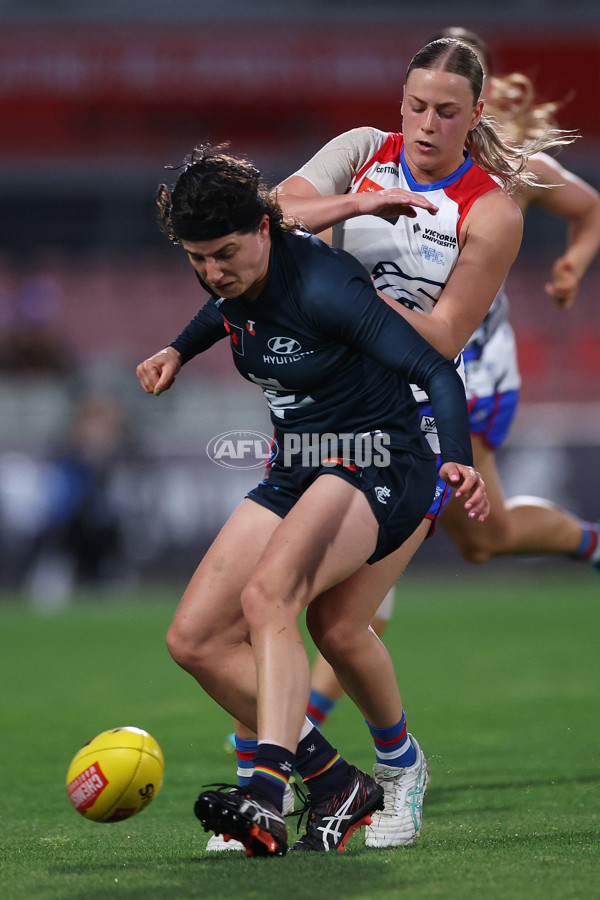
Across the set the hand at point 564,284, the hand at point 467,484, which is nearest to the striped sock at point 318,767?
the hand at point 467,484

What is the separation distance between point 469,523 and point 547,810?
1466 millimetres

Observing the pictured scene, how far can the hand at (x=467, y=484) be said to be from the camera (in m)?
3.39

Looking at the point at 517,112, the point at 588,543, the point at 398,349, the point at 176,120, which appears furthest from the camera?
the point at 176,120

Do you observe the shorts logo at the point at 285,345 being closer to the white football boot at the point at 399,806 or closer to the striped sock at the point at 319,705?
the white football boot at the point at 399,806

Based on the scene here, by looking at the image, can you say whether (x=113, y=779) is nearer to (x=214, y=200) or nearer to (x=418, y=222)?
(x=214, y=200)

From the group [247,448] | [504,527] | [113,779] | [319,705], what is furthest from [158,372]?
[504,527]

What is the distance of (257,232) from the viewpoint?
11.6 ft

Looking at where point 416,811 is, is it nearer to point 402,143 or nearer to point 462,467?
point 462,467

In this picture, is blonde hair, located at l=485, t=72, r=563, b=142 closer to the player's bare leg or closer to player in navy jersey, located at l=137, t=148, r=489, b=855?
the player's bare leg

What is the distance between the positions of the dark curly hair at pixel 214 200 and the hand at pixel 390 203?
28 cm

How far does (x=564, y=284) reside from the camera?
543 centimetres

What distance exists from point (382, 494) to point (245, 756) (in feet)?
3.27

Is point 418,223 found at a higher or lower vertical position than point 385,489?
higher

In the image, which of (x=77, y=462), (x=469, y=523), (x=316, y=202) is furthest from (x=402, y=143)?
(x=77, y=462)
